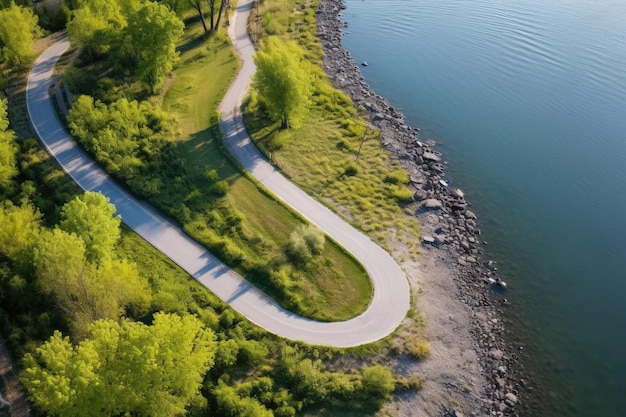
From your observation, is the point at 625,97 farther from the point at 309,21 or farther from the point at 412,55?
the point at 309,21

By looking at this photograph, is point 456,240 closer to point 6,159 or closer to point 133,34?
point 6,159

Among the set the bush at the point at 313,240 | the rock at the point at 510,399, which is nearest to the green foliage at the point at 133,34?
the bush at the point at 313,240

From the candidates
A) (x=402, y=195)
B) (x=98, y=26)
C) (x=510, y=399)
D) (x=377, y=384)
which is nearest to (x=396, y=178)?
(x=402, y=195)

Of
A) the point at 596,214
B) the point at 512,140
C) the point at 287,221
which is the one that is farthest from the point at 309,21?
the point at 596,214

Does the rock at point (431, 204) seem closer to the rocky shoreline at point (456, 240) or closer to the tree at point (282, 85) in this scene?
the rocky shoreline at point (456, 240)

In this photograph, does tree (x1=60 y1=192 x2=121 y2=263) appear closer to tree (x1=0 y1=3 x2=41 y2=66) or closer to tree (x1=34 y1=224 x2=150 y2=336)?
tree (x1=34 y1=224 x2=150 y2=336)

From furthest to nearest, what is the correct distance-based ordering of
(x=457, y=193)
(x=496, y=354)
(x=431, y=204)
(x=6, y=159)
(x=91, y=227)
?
(x=457, y=193) < (x=431, y=204) < (x=6, y=159) < (x=496, y=354) < (x=91, y=227)
